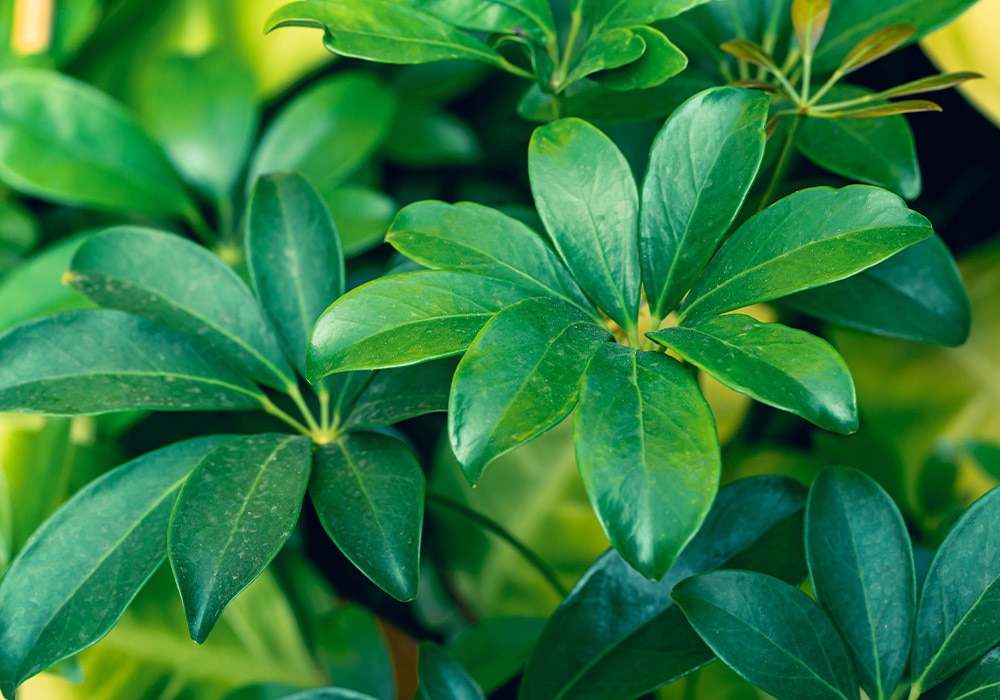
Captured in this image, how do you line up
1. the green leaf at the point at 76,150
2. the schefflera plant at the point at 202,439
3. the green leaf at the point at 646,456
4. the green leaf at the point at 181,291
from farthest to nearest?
the green leaf at the point at 76,150, the green leaf at the point at 181,291, the schefflera plant at the point at 202,439, the green leaf at the point at 646,456

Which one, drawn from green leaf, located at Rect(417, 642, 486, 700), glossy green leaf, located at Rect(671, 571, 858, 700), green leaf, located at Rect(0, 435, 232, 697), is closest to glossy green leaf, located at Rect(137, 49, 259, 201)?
green leaf, located at Rect(0, 435, 232, 697)

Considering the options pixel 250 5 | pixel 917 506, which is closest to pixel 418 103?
pixel 250 5

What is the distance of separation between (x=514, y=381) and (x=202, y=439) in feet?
0.93

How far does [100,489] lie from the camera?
56 cm

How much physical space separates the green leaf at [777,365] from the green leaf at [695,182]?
0.07 m

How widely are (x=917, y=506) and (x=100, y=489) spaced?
2.48 feet

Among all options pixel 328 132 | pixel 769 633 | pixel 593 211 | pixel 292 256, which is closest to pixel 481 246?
pixel 593 211

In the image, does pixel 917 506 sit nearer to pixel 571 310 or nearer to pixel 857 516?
pixel 857 516

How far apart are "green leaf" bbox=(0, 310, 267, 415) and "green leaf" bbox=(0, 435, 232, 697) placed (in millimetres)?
48

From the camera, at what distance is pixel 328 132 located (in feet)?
3.05

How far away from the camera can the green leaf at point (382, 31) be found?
1.72 ft

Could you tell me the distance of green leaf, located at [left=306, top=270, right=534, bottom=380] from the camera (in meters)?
0.45

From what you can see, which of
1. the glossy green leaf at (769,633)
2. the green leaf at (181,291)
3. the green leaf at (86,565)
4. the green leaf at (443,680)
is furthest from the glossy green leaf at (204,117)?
the glossy green leaf at (769,633)

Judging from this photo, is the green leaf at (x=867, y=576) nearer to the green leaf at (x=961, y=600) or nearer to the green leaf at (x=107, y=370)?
the green leaf at (x=961, y=600)
